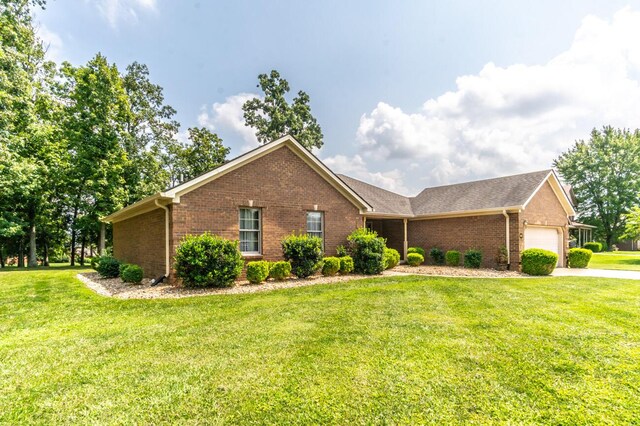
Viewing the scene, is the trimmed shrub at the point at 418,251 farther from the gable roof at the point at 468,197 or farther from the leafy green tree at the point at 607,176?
the leafy green tree at the point at 607,176

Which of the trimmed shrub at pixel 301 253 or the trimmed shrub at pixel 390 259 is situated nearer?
the trimmed shrub at pixel 301 253

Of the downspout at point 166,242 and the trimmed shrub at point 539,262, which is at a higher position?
the downspout at point 166,242

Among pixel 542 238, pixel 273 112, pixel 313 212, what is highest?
pixel 273 112

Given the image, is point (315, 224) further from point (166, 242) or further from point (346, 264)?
point (166, 242)

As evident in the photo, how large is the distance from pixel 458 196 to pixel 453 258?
4.16 meters

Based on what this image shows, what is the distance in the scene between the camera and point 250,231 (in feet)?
37.9

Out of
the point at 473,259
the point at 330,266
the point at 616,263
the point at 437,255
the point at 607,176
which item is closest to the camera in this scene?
the point at 330,266

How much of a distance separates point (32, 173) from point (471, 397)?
2518 cm

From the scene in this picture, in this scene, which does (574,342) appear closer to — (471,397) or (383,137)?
(471,397)

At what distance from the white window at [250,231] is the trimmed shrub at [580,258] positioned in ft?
54.8

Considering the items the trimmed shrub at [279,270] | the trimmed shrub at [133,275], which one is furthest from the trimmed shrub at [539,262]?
the trimmed shrub at [133,275]

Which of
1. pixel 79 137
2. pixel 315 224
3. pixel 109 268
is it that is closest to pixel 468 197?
pixel 315 224

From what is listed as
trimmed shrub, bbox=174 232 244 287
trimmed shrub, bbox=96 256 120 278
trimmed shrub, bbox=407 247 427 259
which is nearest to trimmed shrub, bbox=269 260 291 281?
trimmed shrub, bbox=174 232 244 287

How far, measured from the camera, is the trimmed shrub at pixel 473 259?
612 inches
